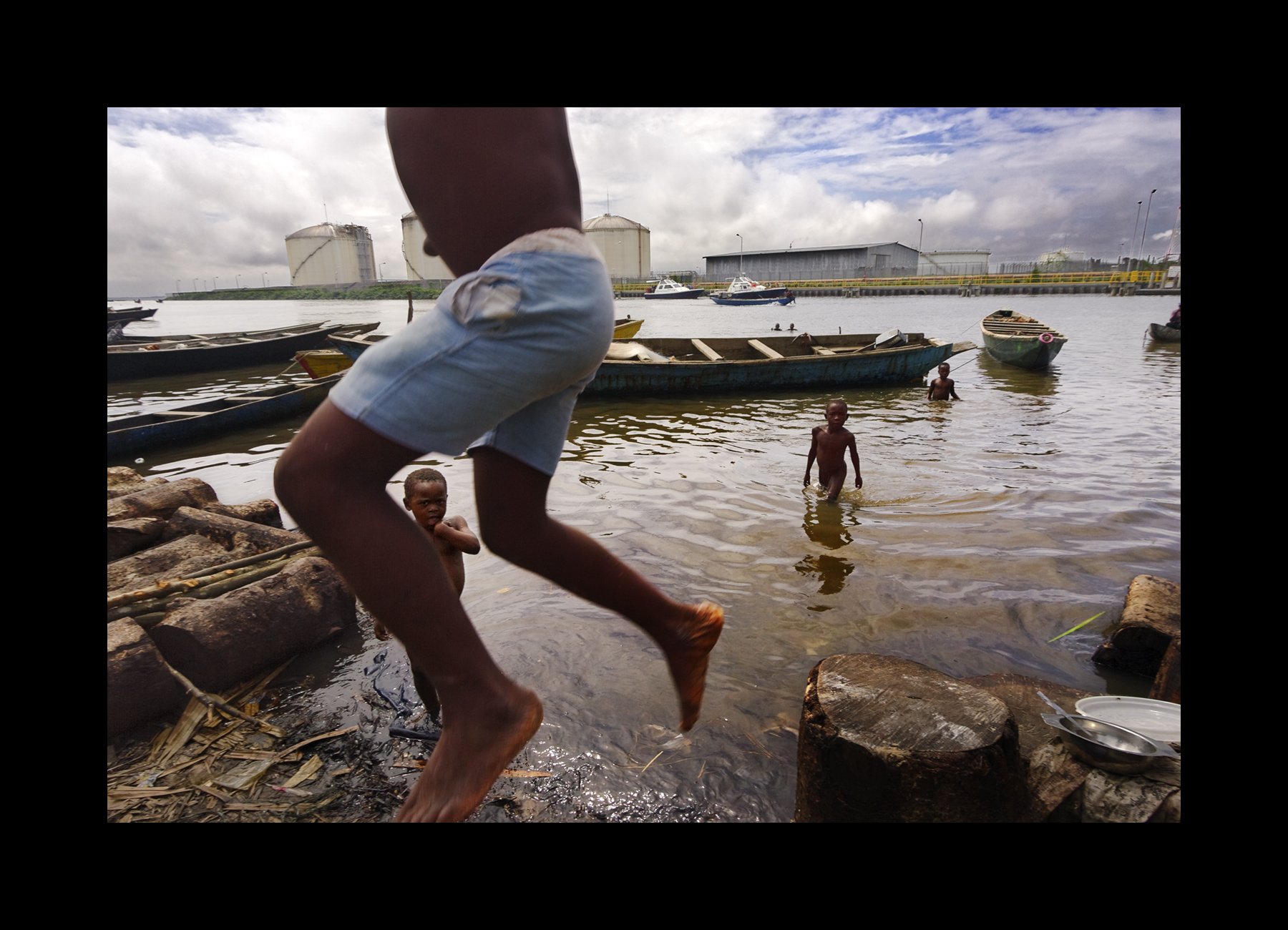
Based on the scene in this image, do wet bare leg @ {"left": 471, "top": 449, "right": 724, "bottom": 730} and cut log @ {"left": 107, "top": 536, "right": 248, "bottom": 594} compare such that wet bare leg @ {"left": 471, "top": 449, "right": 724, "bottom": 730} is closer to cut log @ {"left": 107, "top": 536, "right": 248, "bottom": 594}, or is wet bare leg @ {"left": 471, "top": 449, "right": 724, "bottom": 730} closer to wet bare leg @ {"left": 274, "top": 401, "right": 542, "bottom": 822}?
wet bare leg @ {"left": 274, "top": 401, "right": 542, "bottom": 822}

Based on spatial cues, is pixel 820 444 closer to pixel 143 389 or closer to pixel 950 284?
pixel 143 389

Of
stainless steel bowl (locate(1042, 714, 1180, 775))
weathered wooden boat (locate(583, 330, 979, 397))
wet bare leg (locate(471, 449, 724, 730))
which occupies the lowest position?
stainless steel bowl (locate(1042, 714, 1180, 775))

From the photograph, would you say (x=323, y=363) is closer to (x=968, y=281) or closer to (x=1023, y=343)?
(x=1023, y=343)

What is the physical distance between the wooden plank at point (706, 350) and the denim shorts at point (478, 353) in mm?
15499

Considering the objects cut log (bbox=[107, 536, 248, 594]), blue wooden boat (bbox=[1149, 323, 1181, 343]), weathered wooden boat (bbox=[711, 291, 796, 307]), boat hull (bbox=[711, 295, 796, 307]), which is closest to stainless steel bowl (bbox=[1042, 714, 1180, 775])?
cut log (bbox=[107, 536, 248, 594])

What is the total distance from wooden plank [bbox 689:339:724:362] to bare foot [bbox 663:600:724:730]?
14924 mm

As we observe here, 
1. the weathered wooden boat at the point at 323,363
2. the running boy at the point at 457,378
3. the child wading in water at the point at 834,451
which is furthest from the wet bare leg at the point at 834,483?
the weathered wooden boat at the point at 323,363

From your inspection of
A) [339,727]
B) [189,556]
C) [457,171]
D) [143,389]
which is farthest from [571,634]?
[143,389]

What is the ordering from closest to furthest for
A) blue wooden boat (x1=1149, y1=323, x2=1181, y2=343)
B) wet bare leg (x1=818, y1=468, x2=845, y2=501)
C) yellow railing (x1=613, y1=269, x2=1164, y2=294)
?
wet bare leg (x1=818, y1=468, x2=845, y2=501) → blue wooden boat (x1=1149, y1=323, x2=1181, y2=343) → yellow railing (x1=613, y1=269, x2=1164, y2=294)

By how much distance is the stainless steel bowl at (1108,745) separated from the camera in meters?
2.44

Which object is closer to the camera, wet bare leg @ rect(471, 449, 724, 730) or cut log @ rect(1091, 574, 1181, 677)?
wet bare leg @ rect(471, 449, 724, 730)

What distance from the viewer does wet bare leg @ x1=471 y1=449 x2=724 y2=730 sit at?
154 cm

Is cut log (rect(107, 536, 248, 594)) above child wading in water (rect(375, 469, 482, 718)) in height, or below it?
below

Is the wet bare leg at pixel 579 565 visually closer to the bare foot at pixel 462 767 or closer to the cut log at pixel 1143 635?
the bare foot at pixel 462 767
